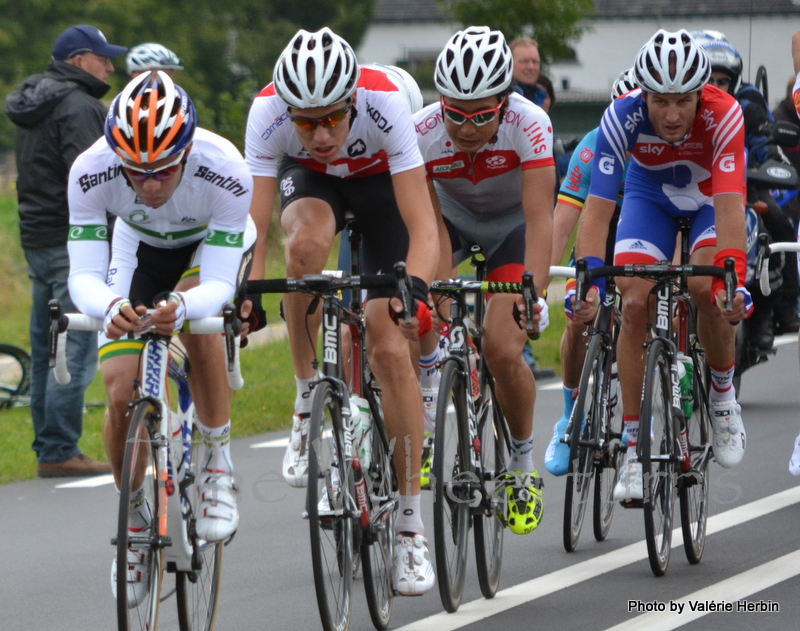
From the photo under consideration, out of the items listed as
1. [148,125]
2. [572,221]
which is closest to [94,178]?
[148,125]

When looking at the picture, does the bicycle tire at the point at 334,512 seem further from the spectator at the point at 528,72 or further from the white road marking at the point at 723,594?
the spectator at the point at 528,72

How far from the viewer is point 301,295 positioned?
5758 millimetres

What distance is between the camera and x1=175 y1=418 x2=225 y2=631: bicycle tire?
4754 millimetres

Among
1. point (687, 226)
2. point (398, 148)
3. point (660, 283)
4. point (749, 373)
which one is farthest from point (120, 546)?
point (749, 373)

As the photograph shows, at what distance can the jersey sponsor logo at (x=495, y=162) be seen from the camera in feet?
19.7

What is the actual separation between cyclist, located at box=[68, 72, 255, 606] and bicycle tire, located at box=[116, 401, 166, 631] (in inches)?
1.5

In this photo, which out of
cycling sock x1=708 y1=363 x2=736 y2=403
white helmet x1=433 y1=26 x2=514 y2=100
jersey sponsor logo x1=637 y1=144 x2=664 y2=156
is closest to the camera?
white helmet x1=433 y1=26 x2=514 y2=100

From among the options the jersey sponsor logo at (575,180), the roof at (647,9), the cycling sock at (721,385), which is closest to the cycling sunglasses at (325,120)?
the jersey sponsor logo at (575,180)

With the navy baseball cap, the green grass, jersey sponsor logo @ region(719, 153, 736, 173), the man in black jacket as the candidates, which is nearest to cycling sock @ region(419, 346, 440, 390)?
jersey sponsor logo @ region(719, 153, 736, 173)

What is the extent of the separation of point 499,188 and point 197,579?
2366 mm

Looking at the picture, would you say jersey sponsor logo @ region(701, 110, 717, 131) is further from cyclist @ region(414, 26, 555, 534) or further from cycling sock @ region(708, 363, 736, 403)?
cycling sock @ region(708, 363, 736, 403)

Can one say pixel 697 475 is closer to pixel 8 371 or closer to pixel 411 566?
pixel 411 566

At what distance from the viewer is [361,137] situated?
5500 mm

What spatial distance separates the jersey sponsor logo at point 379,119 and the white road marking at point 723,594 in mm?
2155
